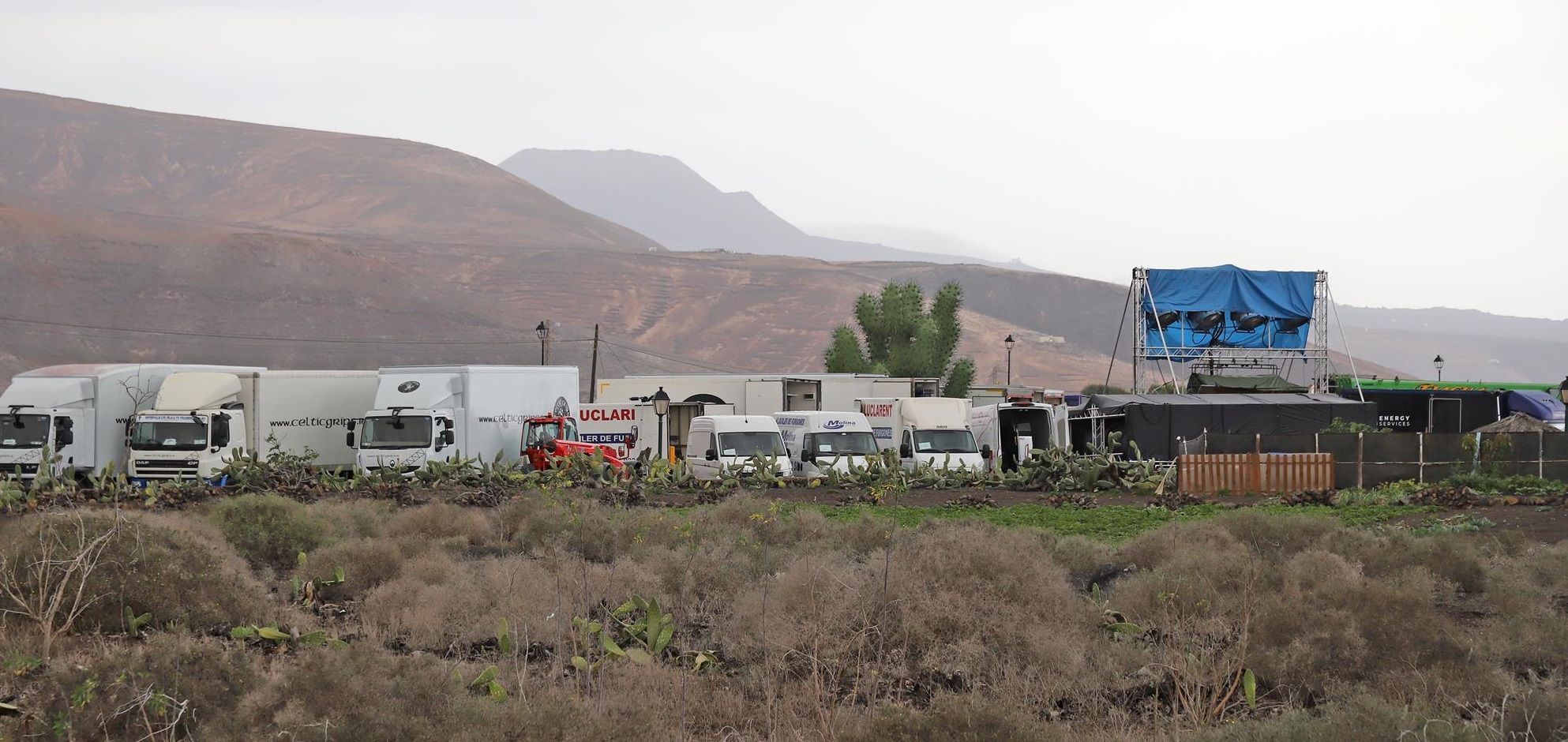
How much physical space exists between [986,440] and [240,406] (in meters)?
20.1

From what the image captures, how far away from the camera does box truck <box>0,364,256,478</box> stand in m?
28.7

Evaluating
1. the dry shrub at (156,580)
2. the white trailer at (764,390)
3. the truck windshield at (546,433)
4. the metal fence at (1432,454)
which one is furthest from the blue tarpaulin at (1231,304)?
the dry shrub at (156,580)

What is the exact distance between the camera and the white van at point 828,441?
97.6 ft

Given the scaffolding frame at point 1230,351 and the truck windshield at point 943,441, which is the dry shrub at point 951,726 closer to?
the truck windshield at point 943,441

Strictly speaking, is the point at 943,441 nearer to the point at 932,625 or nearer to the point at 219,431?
the point at 219,431

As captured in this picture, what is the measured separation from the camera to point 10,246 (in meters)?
127

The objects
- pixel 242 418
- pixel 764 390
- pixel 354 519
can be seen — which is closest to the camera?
pixel 354 519

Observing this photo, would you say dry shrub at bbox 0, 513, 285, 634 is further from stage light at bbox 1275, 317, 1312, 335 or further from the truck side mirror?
stage light at bbox 1275, 317, 1312, 335

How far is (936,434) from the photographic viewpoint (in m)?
31.7

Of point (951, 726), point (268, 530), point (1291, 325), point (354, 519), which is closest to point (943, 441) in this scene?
point (354, 519)

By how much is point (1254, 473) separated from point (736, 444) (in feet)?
37.6

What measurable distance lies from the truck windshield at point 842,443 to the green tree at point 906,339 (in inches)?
1406

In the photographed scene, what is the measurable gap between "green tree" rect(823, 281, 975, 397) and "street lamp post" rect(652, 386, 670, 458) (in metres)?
30.0

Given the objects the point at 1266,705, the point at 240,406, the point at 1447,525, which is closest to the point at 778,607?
the point at 1266,705
